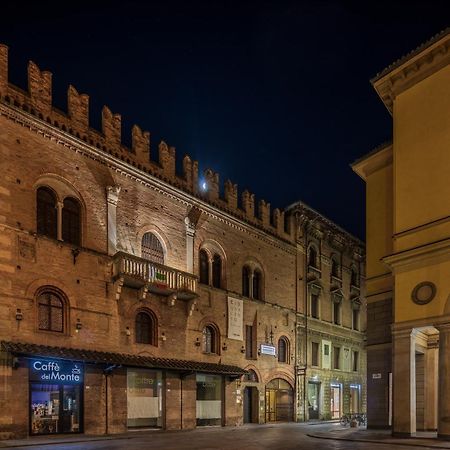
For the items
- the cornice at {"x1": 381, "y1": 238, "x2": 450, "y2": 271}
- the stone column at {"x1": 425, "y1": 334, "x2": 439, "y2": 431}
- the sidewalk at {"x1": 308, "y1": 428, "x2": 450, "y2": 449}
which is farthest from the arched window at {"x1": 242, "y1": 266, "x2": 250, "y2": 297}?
the cornice at {"x1": 381, "y1": 238, "x2": 450, "y2": 271}

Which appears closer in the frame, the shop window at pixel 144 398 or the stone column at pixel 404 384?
the stone column at pixel 404 384

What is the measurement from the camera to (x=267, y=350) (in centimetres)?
3541

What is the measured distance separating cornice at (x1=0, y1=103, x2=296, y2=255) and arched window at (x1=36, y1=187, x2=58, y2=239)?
2.20m

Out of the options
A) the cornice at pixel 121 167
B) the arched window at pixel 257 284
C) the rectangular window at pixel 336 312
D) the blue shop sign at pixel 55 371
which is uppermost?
the cornice at pixel 121 167

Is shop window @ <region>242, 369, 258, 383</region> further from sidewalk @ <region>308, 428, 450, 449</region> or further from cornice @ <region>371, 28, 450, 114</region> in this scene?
cornice @ <region>371, 28, 450, 114</region>

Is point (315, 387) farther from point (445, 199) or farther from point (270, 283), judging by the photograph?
point (445, 199)

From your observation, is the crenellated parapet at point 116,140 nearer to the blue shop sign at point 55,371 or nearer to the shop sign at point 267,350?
the shop sign at point 267,350

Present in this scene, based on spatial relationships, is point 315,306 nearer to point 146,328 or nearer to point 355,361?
point 355,361

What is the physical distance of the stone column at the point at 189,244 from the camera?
98.9 feet

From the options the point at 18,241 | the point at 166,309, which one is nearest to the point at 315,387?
the point at 166,309

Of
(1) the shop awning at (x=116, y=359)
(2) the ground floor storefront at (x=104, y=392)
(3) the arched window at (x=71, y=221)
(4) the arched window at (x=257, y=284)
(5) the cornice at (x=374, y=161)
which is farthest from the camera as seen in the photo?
(4) the arched window at (x=257, y=284)

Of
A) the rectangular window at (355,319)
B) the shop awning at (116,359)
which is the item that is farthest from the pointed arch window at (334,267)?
the shop awning at (116,359)

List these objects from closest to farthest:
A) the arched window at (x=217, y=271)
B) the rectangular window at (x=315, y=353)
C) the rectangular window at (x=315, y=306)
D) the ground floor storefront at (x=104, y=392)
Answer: the ground floor storefront at (x=104, y=392), the arched window at (x=217, y=271), the rectangular window at (x=315, y=353), the rectangular window at (x=315, y=306)

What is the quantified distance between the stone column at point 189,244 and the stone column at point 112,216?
17.1 ft
